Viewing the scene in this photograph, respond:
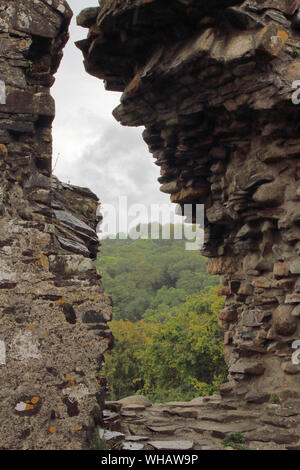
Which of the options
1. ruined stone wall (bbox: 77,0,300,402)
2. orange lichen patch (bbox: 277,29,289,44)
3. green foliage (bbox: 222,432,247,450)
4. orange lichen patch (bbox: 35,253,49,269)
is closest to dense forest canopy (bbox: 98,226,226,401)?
ruined stone wall (bbox: 77,0,300,402)

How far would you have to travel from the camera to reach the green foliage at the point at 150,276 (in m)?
37.8

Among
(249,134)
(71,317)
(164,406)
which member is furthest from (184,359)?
(71,317)

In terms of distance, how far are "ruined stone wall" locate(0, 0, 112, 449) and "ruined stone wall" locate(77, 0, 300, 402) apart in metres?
2.50

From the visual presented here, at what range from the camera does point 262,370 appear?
23.2 ft

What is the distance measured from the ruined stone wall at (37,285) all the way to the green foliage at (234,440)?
2.01 meters

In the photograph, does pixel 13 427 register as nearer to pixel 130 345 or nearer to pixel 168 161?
pixel 168 161

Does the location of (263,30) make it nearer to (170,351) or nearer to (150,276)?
(170,351)

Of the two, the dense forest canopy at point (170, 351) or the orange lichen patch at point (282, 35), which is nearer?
the orange lichen patch at point (282, 35)

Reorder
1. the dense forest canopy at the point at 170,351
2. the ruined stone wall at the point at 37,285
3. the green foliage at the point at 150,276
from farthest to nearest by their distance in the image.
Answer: the green foliage at the point at 150,276 → the dense forest canopy at the point at 170,351 → the ruined stone wall at the point at 37,285

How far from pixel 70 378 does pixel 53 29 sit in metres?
3.31

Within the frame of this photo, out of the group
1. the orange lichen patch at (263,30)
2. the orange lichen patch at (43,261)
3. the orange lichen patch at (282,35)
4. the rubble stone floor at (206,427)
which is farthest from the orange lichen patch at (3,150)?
the orange lichen patch at (282,35)

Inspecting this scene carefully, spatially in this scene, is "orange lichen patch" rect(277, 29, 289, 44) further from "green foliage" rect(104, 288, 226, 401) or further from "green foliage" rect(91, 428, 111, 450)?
"green foliage" rect(104, 288, 226, 401)

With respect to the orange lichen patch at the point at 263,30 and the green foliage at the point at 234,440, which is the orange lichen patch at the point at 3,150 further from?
the orange lichen patch at the point at 263,30

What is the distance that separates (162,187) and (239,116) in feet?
8.16
